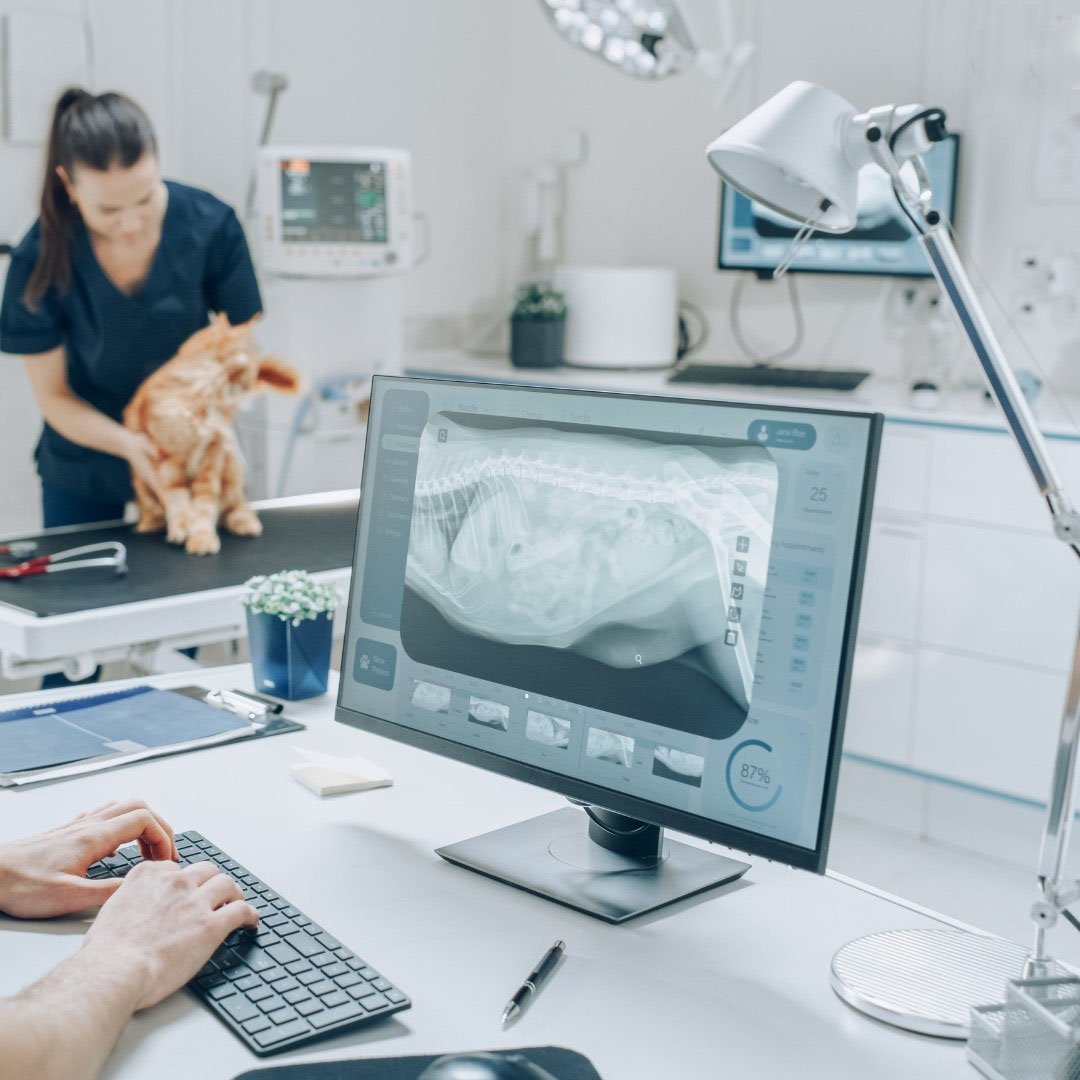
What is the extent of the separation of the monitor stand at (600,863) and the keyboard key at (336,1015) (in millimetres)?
234

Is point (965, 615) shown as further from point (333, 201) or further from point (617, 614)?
point (617, 614)

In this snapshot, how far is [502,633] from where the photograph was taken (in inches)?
46.1

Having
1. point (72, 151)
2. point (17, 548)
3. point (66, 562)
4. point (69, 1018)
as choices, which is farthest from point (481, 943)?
point (72, 151)

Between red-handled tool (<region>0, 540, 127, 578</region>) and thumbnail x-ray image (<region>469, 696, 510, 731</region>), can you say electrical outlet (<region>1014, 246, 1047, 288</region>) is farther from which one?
thumbnail x-ray image (<region>469, 696, 510, 731</region>)

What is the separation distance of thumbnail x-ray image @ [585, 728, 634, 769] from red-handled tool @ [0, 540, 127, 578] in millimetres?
1204

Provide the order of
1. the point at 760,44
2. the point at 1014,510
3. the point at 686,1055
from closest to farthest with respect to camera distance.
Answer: the point at 686,1055 < the point at 1014,510 < the point at 760,44

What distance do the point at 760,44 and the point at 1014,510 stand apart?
5.31 feet

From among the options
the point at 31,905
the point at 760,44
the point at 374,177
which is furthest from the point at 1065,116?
the point at 31,905

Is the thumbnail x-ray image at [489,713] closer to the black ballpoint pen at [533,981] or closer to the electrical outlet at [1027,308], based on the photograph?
the black ballpoint pen at [533,981]

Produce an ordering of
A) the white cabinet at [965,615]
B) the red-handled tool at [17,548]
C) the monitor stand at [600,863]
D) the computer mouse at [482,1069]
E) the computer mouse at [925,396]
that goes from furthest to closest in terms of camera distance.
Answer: the computer mouse at [925,396] < the white cabinet at [965,615] < the red-handled tool at [17,548] < the monitor stand at [600,863] < the computer mouse at [482,1069]

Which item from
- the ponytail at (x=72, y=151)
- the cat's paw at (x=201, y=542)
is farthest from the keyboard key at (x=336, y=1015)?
the ponytail at (x=72, y=151)

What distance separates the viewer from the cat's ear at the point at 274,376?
2344mm

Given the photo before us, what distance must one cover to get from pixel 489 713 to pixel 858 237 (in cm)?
261

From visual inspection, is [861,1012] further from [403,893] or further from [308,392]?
[308,392]
